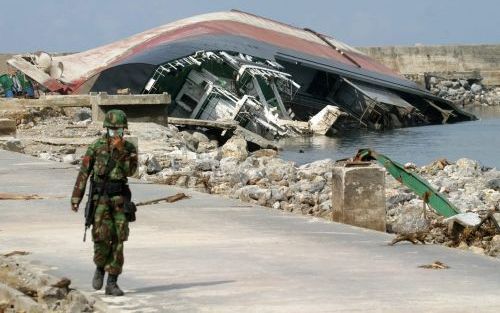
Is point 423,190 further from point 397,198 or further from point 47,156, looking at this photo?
point 47,156

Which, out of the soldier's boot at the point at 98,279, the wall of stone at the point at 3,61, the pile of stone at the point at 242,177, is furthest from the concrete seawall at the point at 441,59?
the soldier's boot at the point at 98,279

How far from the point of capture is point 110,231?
7.96m

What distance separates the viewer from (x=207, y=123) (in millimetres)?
41500

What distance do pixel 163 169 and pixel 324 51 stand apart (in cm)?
4099

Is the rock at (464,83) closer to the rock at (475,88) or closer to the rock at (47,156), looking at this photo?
the rock at (475,88)

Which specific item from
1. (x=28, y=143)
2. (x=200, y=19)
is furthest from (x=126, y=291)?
(x=200, y=19)

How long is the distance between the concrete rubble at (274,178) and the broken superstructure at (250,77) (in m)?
13.3

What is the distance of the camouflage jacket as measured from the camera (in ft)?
26.3

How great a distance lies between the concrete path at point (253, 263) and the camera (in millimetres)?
7855

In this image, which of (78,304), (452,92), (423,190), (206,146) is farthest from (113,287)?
(452,92)

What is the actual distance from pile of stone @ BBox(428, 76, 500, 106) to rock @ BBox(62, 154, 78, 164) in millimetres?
63625

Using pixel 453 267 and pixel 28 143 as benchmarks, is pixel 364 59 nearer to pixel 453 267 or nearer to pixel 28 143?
pixel 28 143

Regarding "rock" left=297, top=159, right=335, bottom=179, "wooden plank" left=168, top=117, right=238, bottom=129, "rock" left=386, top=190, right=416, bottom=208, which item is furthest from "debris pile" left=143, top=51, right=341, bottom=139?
"rock" left=386, top=190, right=416, bottom=208

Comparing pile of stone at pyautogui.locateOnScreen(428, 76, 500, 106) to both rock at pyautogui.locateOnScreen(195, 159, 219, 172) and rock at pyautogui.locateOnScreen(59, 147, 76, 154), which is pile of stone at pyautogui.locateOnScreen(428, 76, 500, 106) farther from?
rock at pyautogui.locateOnScreen(59, 147, 76, 154)
